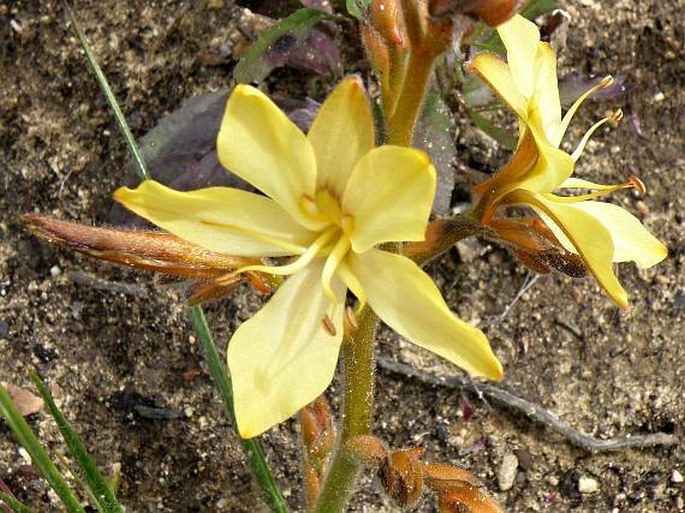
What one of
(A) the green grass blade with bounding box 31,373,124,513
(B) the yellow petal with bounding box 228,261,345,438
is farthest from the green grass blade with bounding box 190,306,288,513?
(B) the yellow petal with bounding box 228,261,345,438

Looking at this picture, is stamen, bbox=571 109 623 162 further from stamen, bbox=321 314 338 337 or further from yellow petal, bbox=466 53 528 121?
stamen, bbox=321 314 338 337

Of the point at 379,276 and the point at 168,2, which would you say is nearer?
the point at 379,276

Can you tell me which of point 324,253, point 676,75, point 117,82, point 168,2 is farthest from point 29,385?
point 676,75

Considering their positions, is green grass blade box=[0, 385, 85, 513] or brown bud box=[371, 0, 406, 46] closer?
brown bud box=[371, 0, 406, 46]

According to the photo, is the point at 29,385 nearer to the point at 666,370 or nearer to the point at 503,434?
the point at 503,434

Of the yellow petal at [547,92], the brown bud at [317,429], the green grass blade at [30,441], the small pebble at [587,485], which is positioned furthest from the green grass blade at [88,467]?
the small pebble at [587,485]

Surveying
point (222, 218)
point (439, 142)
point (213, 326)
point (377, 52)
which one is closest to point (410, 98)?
point (377, 52)

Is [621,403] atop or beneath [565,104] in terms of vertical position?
beneath
